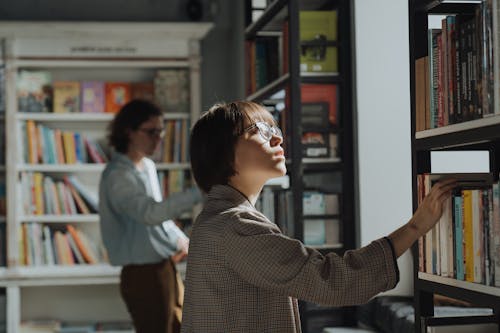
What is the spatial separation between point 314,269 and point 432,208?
0.99 feet

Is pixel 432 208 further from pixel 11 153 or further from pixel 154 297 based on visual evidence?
pixel 11 153

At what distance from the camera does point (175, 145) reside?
5668 mm

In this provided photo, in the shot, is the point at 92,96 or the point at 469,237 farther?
the point at 92,96

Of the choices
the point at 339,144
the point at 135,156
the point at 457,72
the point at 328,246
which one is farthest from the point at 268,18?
the point at 457,72

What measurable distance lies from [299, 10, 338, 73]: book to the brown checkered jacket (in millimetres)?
1887

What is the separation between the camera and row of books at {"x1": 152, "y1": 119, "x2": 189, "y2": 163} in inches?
223

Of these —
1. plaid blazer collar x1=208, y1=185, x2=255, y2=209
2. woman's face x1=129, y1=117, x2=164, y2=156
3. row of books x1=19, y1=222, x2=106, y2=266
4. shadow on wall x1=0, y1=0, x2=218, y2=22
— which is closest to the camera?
plaid blazer collar x1=208, y1=185, x2=255, y2=209

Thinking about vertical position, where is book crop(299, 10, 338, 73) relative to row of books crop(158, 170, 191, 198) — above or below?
above

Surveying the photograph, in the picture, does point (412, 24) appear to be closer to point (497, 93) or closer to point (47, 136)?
point (497, 93)

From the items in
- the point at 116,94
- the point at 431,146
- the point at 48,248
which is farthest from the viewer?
the point at 116,94

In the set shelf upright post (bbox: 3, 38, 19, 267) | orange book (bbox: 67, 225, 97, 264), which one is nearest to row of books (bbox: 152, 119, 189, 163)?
orange book (bbox: 67, 225, 97, 264)

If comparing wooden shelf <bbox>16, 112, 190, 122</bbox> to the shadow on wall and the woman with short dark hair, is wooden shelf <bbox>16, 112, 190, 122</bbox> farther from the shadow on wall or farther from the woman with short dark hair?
the woman with short dark hair

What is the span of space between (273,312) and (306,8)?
2.42 meters

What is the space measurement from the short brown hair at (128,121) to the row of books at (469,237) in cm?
205
